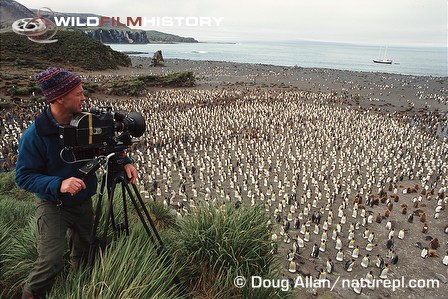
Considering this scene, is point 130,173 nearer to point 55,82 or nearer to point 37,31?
point 55,82

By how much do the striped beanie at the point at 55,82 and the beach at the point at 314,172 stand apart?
363 cm

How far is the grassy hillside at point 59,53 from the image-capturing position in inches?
1924

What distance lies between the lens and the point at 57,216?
10.8 ft

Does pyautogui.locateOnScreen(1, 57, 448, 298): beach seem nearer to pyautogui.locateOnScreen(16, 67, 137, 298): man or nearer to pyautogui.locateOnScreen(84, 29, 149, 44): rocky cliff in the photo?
pyautogui.locateOnScreen(16, 67, 137, 298): man

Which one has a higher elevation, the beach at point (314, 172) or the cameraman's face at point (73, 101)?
the cameraman's face at point (73, 101)

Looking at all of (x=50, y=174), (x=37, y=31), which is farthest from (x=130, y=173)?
(x=37, y=31)

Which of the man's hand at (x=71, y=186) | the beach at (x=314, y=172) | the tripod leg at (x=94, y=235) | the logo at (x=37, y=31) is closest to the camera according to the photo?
the man's hand at (x=71, y=186)

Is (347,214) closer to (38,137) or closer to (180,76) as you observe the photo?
(38,137)

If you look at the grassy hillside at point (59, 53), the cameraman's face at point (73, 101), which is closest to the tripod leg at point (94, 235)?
the cameraman's face at point (73, 101)

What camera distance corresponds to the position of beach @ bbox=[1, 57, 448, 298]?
9.50 m

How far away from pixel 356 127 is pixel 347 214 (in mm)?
13116

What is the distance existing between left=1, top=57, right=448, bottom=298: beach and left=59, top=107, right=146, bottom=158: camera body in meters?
3.09

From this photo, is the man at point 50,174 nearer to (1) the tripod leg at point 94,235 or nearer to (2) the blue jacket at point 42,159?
(2) the blue jacket at point 42,159

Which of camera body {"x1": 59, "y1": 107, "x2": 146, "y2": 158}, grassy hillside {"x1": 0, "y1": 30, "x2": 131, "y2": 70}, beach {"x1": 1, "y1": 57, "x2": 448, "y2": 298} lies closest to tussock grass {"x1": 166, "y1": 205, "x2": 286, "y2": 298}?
beach {"x1": 1, "y1": 57, "x2": 448, "y2": 298}
